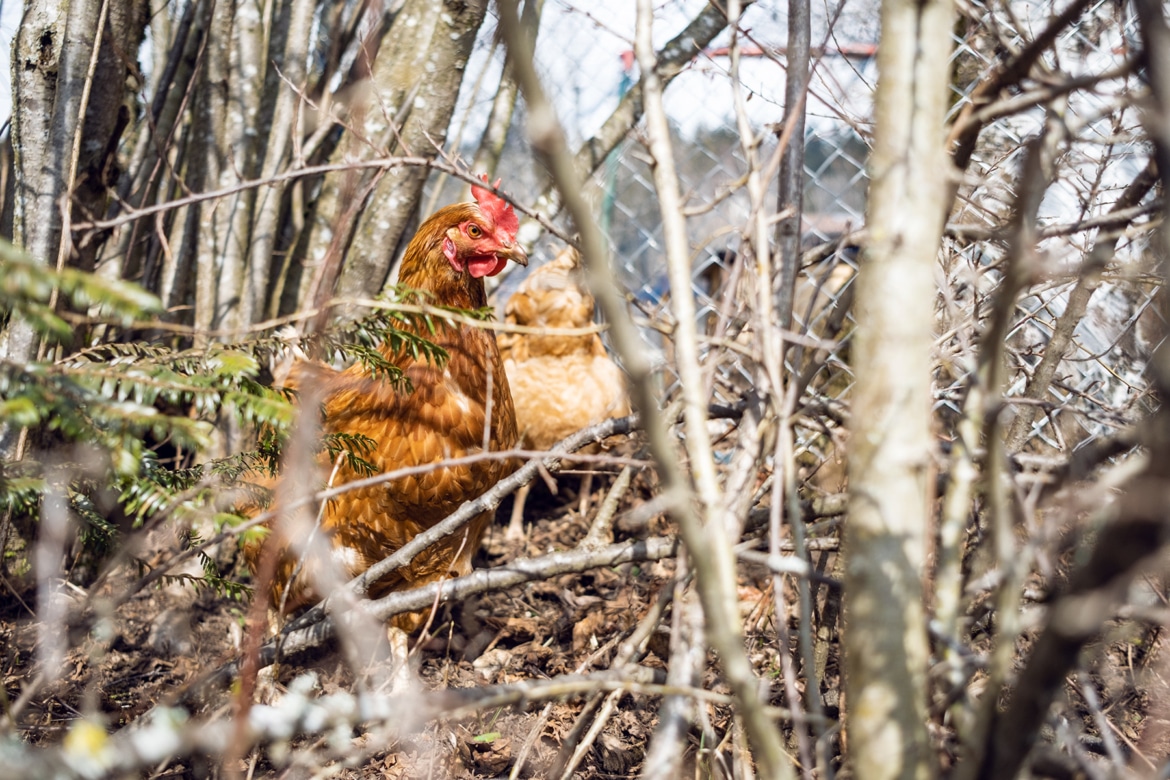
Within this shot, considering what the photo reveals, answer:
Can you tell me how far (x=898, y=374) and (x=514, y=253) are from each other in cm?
217

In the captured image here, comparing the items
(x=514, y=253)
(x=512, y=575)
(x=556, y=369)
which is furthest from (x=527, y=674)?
(x=556, y=369)

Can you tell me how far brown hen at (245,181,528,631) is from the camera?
2.60 metres

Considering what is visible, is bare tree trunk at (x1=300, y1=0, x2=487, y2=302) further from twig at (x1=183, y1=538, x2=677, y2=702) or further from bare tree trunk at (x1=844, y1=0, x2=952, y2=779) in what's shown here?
bare tree trunk at (x1=844, y1=0, x2=952, y2=779)

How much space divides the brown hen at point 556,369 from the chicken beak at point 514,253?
1083 millimetres

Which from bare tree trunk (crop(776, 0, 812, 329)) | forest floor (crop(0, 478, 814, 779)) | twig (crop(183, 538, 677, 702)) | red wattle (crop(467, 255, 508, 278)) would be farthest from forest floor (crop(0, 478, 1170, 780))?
red wattle (crop(467, 255, 508, 278))

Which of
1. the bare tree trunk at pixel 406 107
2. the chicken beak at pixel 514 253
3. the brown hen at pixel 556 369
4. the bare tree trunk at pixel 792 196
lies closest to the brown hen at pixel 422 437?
the chicken beak at pixel 514 253

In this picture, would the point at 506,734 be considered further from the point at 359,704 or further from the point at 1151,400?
the point at 1151,400

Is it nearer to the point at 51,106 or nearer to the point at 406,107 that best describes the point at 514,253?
the point at 406,107

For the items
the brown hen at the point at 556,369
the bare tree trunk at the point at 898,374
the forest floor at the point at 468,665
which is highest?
the bare tree trunk at the point at 898,374

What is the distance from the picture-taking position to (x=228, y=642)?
314cm

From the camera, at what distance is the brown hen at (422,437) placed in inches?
102

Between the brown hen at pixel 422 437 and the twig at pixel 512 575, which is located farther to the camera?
the brown hen at pixel 422 437

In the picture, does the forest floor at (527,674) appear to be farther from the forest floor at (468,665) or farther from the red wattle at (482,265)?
the red wattle at (482,265)

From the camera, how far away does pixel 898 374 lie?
1037 mm
